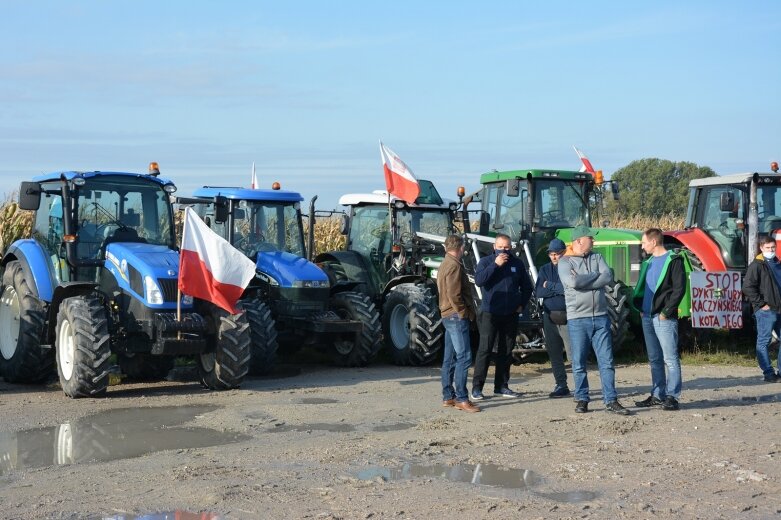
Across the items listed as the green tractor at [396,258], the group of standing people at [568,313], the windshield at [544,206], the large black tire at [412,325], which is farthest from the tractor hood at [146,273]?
the windshield at [544,206]

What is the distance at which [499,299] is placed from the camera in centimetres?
1058

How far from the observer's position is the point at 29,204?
11.8 m

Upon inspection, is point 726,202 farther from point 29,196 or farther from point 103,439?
point 103,439

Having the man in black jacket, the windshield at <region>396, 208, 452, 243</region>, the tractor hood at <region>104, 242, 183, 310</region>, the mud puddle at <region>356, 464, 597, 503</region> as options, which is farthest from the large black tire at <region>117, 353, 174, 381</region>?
the man in black jacket

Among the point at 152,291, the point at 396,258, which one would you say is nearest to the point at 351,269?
the point at 396,258

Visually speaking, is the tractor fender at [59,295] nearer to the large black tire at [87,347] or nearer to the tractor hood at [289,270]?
the large black tire at [87,347]

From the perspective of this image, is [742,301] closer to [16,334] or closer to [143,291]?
[143,291]

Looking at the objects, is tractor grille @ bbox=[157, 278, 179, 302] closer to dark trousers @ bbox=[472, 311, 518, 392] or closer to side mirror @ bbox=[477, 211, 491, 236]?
dark trousers @ bbox=[472, 311, 518, 392]

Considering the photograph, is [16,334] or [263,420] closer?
[263,420]

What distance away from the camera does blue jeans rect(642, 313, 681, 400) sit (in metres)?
9.95

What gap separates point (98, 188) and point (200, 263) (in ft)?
5.59

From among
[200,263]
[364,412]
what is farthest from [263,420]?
[200,263]

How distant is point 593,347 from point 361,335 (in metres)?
4.77

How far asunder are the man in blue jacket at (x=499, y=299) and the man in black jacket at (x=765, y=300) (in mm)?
3099
